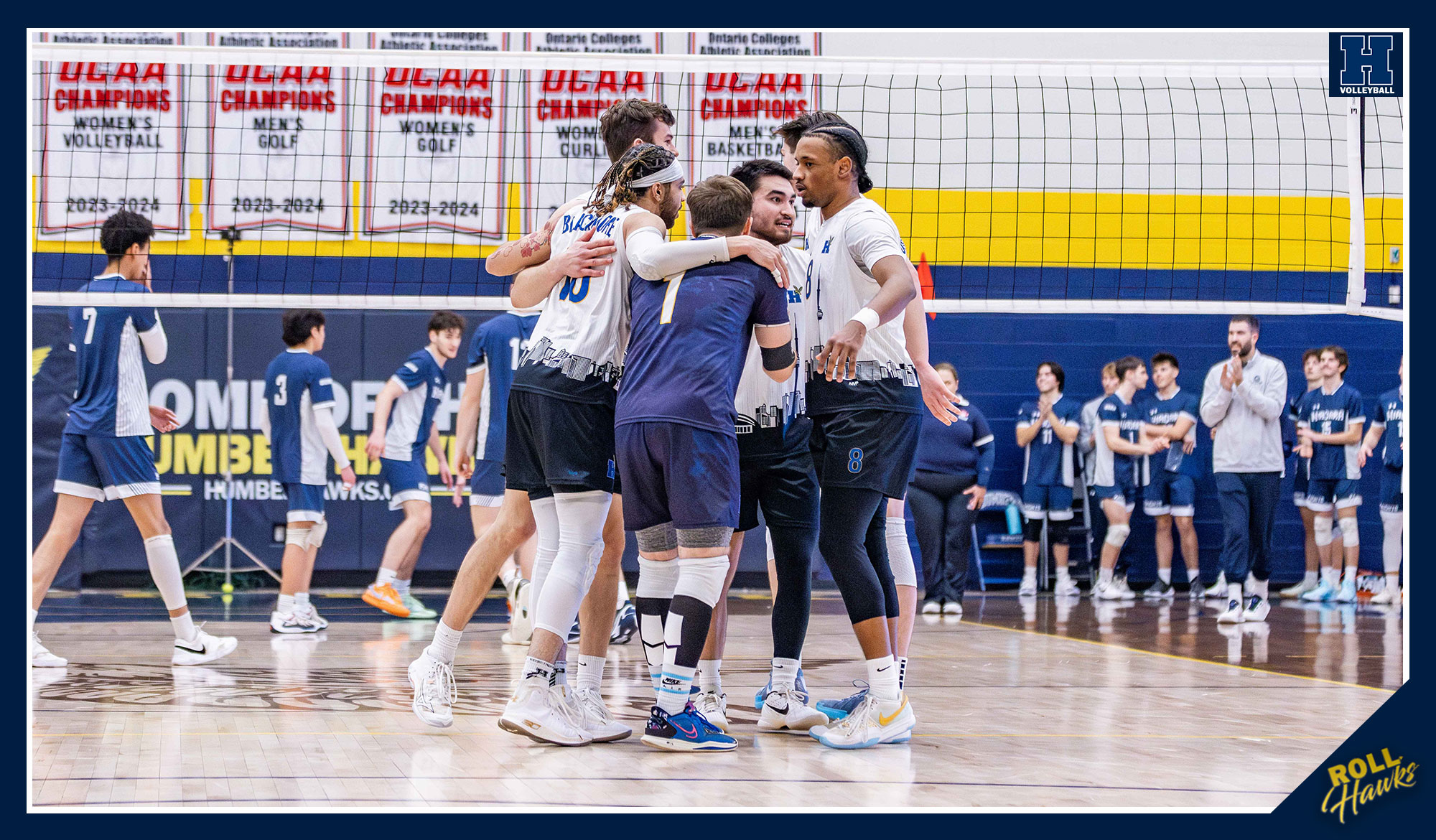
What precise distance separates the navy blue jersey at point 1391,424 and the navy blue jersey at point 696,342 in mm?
7753

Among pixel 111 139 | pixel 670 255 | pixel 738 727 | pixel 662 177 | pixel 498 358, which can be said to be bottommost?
pixel 738 727

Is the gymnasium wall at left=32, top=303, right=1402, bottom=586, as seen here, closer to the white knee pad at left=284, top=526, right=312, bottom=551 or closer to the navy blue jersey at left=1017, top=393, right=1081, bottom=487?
the navy blue jersey at left=1017, top=393, right=1081, bottom=487

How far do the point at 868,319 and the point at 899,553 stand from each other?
1002 mm

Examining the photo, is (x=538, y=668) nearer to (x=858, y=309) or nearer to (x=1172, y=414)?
(x=858, y=309)

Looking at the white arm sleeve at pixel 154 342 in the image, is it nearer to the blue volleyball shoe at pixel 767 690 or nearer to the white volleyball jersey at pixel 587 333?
the white volleyball jersey at pixel 587 333

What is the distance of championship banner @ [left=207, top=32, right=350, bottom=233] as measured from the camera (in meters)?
10.4

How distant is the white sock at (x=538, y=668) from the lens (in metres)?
3.79

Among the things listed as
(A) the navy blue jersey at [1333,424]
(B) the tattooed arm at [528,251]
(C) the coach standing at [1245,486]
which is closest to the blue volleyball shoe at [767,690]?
(B) the tattooed arm at [528,251]

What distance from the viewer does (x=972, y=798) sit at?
3.08 metres

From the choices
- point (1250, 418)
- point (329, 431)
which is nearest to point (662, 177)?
point (329, 431)

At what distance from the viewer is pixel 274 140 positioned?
1047 cm

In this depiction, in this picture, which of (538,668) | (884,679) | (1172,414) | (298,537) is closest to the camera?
(538,668)

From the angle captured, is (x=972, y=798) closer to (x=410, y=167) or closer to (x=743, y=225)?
(x=743, y=225)

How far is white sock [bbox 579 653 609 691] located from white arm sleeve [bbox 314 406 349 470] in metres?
3.72
